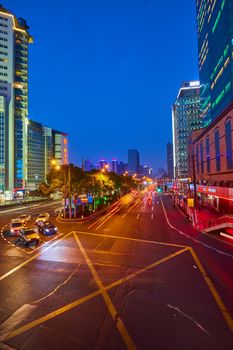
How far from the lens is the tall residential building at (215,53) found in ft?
190

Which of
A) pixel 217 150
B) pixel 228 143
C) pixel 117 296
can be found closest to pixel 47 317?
pixel 117 296

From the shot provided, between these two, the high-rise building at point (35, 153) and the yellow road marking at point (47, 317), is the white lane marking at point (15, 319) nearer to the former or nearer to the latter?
the yellow road marking at point (47, 317)

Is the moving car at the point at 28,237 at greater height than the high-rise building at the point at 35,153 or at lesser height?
lesser

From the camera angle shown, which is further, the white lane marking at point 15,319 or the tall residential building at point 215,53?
the tall residential building at point 215,53

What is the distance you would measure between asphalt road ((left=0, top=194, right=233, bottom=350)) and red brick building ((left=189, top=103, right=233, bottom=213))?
50.0 ft

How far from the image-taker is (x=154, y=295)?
12.5m

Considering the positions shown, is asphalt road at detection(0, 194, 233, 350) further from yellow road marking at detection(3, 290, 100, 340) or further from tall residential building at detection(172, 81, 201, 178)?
tall residential building at detection(172, 81, 201, 178)

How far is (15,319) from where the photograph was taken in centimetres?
1053

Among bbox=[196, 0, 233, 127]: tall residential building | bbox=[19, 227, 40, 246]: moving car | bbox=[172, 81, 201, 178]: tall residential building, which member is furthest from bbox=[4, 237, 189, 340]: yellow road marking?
bbox=[172, 81, 201, 178]: tall residential building

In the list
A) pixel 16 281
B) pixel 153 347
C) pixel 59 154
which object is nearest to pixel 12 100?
pixel 59 154

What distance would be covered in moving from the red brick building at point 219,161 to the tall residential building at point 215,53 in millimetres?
13299

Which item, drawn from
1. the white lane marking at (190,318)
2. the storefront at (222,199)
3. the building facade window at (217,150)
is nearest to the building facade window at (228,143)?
the storefront at (222,199)

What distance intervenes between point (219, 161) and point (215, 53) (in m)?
42.5

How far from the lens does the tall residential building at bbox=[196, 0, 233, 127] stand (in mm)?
58031
